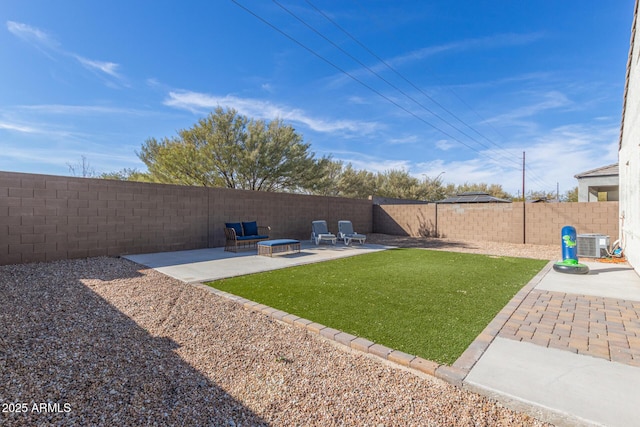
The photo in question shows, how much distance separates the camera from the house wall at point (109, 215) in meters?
6.63

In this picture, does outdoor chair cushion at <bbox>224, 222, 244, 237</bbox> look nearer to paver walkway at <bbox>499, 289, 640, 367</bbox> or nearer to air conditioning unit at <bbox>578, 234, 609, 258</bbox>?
paver walkway at <bbox>499, 289, 640, 367</bbox>

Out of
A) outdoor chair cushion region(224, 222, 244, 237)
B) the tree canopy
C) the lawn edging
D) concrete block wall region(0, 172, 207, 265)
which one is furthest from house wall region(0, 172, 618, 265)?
the lawn edging

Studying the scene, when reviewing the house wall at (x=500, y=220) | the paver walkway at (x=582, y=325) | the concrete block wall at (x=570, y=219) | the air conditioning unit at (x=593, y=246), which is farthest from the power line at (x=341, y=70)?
the air conditioning unit at (x=593, y=246)

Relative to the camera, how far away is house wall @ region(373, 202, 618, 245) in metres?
10.7

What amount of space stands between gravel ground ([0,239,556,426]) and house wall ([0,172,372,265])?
388cm

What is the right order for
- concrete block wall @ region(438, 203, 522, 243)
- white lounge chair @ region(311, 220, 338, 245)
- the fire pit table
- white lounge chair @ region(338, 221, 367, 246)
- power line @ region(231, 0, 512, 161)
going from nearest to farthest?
power line @ region(231, 0, 512, 161)
the fire pit table
white lounge chair @ region(311, 220, 338, 245)
white lounge chair @ region(338, 221, 367, 246)
concrete block wall @ region(438, 203, 522, 243)

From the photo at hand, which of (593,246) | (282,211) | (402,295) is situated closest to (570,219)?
(593,246)

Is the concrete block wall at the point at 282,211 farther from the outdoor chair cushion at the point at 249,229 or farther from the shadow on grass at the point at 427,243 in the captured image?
the shadow on grass at the point at 427,243

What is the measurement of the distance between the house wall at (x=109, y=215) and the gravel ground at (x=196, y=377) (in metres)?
3.88

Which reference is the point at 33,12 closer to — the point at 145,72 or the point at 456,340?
the point at 145,72

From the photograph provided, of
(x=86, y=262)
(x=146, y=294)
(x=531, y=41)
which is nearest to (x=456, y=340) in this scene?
(x=146, y=294)

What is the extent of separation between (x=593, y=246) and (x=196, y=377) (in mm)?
10418

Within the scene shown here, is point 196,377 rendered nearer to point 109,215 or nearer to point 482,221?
point 109,215

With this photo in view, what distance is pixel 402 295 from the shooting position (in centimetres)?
457
